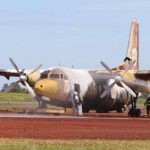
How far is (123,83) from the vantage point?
175 feet

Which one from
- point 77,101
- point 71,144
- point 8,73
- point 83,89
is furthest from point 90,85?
point 71,144

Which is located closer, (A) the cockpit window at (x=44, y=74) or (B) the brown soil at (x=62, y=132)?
(B) the brown soil at (x=62, y=132)

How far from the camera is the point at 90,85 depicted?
173ft

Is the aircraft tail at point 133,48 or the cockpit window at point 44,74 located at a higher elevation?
the aircraft tail at point 133,48

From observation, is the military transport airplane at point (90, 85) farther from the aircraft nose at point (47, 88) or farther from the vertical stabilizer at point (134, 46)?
the vertical stabilizer at point (134, 46)

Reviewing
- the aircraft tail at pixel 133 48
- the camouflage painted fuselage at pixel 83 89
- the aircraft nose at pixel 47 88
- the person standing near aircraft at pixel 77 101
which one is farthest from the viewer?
the aircraft tail at pixel 133 48

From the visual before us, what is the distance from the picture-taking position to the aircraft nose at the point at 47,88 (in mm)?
48406

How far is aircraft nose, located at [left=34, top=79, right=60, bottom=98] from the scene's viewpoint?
48406 mm

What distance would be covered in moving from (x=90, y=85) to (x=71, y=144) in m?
28.4

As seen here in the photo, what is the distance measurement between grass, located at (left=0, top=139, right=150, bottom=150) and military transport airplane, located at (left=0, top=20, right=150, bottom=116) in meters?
22.8

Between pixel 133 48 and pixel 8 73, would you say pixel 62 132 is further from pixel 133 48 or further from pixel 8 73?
pixel 133 48

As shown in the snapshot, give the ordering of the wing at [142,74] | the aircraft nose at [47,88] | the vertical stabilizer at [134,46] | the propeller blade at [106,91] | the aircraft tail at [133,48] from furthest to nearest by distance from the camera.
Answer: the vertical stabilizer at [134,46], the aircraft tail at [133,48], the wing at [142,74], the propeller blade at [106,91], the aircraft nose at [47,88]

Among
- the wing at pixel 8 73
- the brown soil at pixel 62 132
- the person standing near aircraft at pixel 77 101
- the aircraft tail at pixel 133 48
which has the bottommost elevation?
the brown soil at pixel 62 132

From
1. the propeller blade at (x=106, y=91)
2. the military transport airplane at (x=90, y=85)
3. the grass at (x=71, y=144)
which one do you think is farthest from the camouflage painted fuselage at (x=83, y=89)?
the grass at (x=71, y=144)
